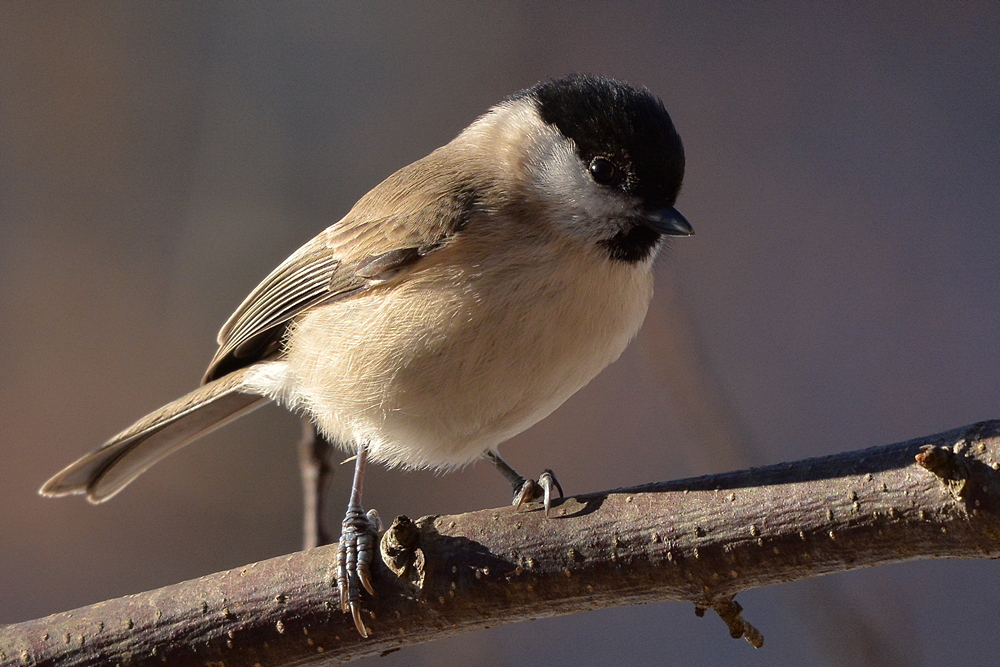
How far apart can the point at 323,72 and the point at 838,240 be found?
66.6 inches

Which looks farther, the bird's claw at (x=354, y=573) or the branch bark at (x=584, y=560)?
the bird's claw at (x=354, y=573)

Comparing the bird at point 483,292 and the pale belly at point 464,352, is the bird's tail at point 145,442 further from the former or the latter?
the pale belly at point 464,352

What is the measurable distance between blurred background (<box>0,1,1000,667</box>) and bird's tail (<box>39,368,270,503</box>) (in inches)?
36.0

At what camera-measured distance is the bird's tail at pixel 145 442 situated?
177 cm

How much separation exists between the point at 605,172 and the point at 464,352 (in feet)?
1.26

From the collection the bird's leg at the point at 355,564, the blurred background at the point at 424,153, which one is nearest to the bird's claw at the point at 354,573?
the bird's leg at the point at 355,564

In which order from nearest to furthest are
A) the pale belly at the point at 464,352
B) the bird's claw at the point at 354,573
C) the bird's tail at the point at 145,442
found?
the bird's claw at the point at 354,573, the pale belly at the point at 464,352, the bird's tail at the point at 145,442

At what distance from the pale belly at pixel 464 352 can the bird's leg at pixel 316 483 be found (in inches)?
2.7

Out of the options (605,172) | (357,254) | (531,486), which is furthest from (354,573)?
(605,172)

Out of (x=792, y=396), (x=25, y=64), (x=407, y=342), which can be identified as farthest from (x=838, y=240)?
(x=25, y=64)

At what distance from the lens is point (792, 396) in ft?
8.68

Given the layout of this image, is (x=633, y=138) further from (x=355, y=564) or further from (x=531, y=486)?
Result: (x=355, y=564)

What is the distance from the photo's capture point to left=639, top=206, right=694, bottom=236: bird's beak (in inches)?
57.0

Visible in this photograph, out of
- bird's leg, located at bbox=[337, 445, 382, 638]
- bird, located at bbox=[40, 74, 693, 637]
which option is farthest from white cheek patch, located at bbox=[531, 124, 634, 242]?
bird's leg, located at bbox=[337, 445, 382, 638]
